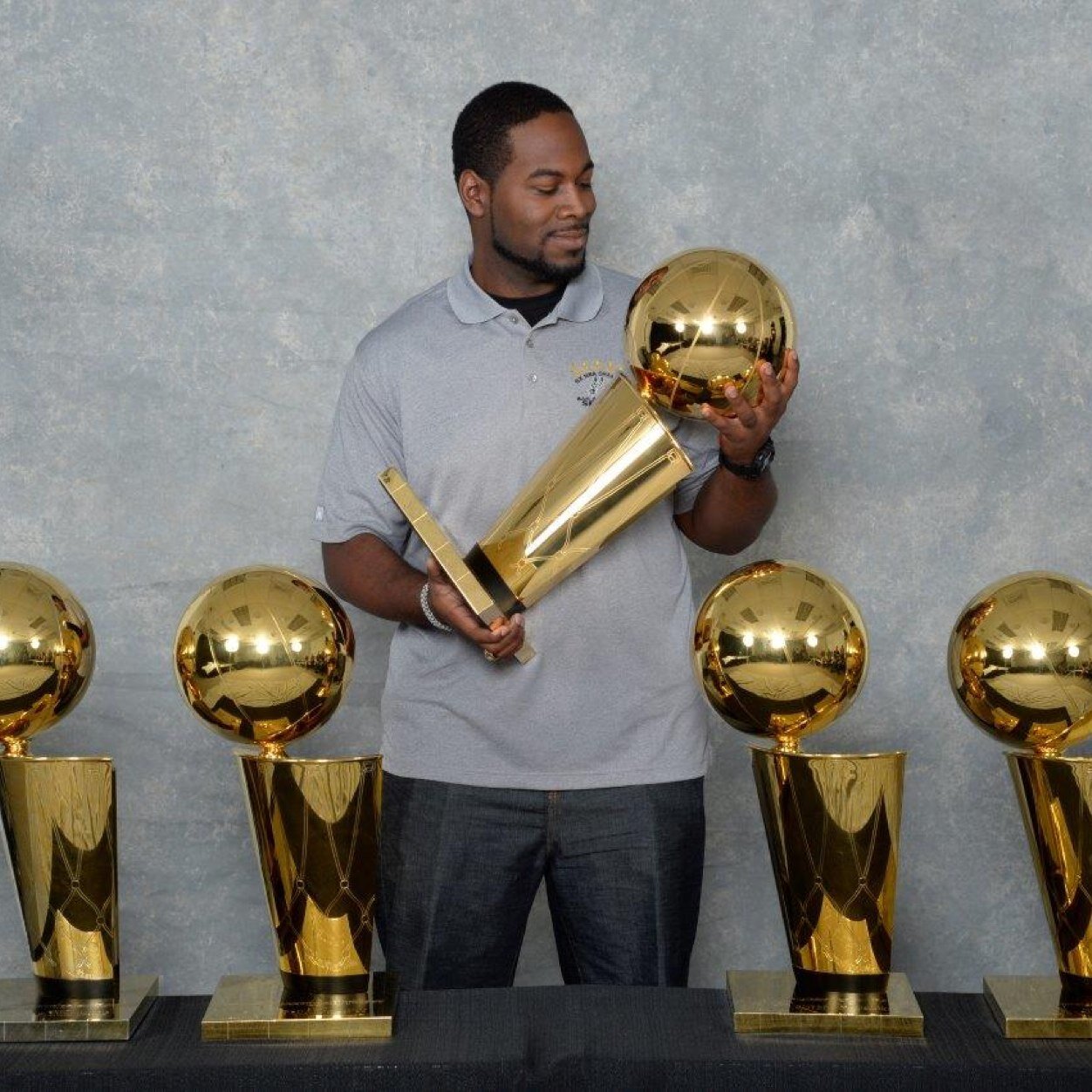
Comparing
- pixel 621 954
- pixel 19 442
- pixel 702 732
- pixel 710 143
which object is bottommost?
pixel 621 954

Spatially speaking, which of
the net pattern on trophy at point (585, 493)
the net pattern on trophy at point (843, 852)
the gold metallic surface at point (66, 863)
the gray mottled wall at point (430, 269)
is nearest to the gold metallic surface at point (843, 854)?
the net pattern on trophy at point (843, 852)

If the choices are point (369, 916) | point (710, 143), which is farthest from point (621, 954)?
point (710, 143)

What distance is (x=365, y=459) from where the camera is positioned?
1.88 metres

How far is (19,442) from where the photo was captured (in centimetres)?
232

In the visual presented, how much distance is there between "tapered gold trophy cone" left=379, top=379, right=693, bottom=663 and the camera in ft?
5.01

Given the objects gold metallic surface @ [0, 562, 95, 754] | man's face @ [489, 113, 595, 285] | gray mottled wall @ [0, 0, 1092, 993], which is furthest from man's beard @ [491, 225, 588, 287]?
gold metallic surface @ [0, 562, 95, 754]

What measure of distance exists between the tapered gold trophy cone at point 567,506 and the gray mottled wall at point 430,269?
2.64ft

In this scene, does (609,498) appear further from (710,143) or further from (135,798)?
(135,798)

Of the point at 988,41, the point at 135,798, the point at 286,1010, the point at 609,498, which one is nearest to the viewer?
the point at 286,1010

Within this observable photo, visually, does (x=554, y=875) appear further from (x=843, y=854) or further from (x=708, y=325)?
(x=708, y=325)

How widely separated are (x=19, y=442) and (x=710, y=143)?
1.10m

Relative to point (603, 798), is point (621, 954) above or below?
below

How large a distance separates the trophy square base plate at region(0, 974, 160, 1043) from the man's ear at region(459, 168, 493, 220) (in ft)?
3.25

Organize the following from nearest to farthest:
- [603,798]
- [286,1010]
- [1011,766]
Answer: [286,1010] → [1011,766] → [603,798]
